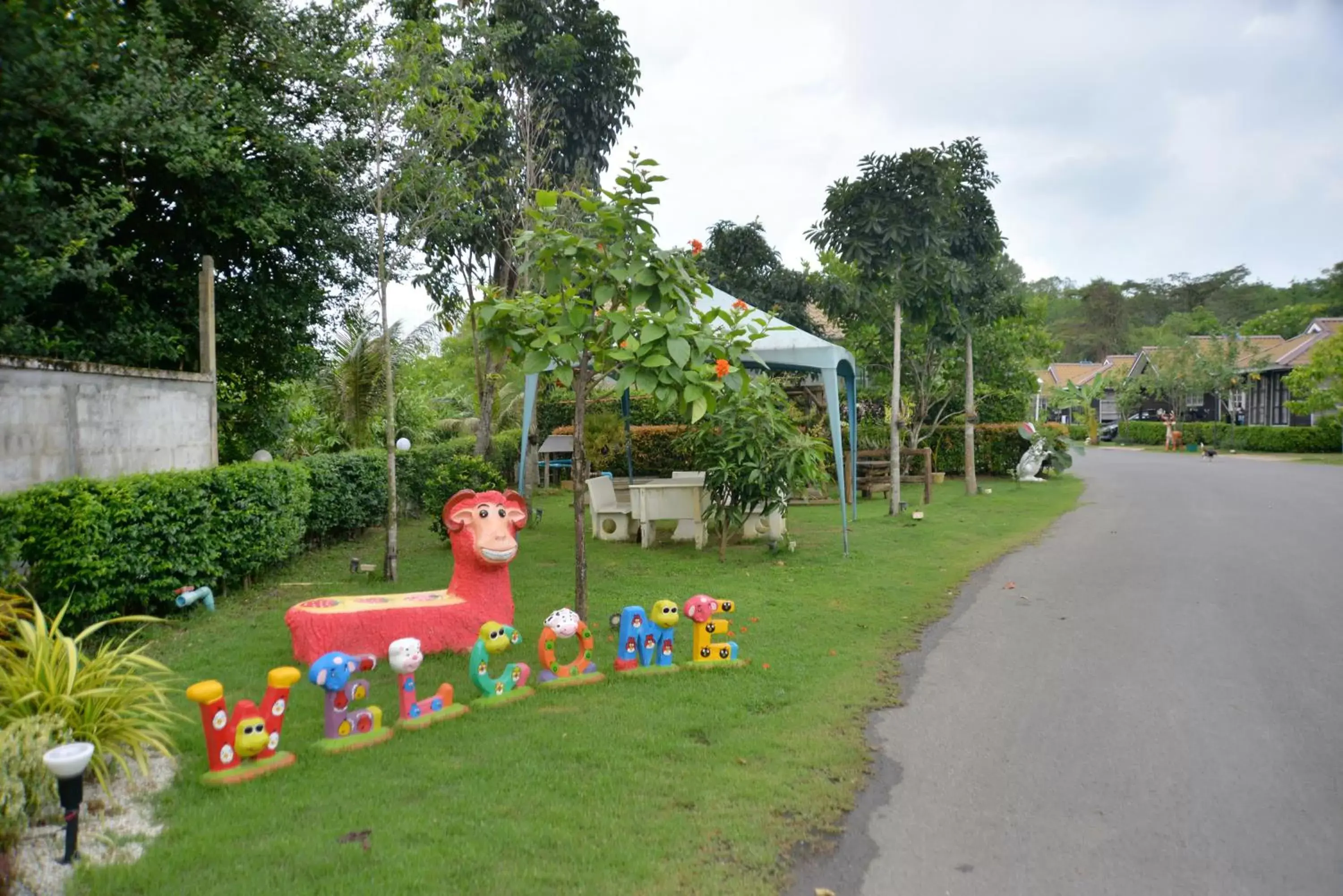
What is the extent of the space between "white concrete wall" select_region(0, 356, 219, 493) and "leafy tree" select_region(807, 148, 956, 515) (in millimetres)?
10654

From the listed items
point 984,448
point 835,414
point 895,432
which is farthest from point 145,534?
point 984,448

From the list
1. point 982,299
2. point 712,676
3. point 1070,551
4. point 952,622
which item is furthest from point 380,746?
point 982,299

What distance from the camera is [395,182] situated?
904 centimetres

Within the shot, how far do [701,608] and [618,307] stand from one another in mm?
2295

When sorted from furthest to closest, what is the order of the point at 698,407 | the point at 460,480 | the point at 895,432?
1. the point at 895,432
2. the point at 460,480
3. the point at 698,407

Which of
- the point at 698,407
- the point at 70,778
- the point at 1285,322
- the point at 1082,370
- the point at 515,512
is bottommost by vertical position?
the point at 70,778

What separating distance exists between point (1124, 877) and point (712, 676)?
113 inches

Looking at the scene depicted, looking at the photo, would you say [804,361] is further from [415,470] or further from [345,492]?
[415,470]

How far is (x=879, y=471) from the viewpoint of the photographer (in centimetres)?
1955

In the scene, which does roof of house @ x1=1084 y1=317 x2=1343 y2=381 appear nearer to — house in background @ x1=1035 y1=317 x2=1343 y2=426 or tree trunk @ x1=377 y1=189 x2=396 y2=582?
house in background @ x1=1035 y1=317 x2=1343 y2=426

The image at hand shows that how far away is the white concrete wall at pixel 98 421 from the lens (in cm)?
634

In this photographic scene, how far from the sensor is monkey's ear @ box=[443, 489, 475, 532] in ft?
20.0

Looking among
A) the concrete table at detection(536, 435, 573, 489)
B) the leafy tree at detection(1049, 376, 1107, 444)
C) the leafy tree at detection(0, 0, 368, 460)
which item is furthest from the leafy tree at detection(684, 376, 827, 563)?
the leafy tree at detection(1049, 376, 1107, 444)

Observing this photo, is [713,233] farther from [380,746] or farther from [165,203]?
[380,746]
